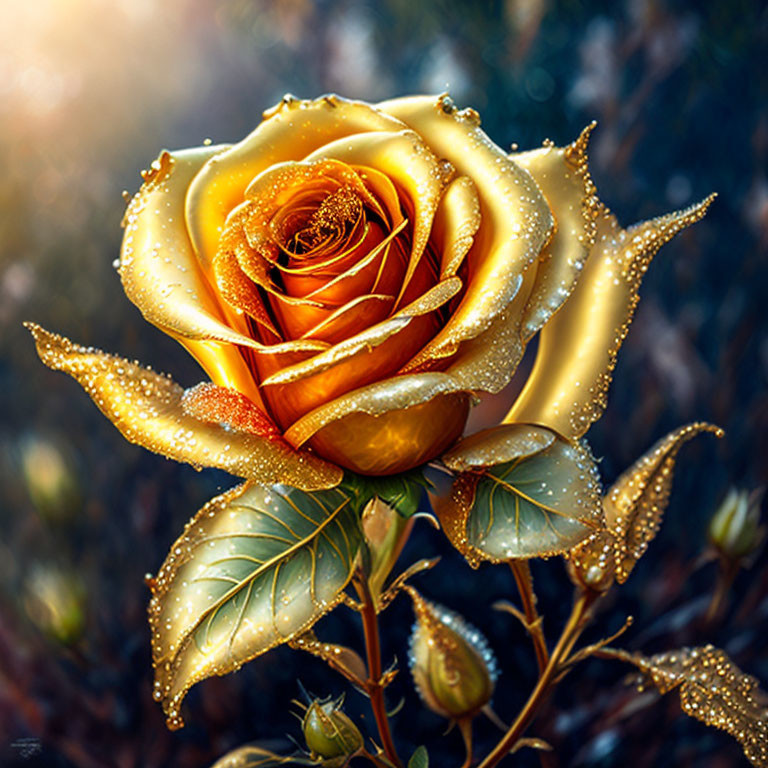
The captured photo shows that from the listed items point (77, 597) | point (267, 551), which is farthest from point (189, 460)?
point (77, 597)

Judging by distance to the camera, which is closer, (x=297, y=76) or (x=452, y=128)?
(x=452, y=128)

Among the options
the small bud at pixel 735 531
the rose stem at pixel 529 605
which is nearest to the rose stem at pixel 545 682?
the rose stem at pixel 529 605

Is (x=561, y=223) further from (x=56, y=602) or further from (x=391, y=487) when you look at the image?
(x=56, y=602)

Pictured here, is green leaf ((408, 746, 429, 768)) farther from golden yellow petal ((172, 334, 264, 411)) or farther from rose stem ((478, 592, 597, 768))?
golden yellow petal ((172, 334, 264, 411))

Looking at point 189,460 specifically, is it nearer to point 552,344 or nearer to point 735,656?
point 552,344

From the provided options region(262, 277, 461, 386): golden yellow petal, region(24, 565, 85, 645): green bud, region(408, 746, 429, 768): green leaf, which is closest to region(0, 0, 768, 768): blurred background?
region(24, 565, 85, 645): green bud

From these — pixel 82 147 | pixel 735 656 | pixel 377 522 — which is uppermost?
pixel 82 147
